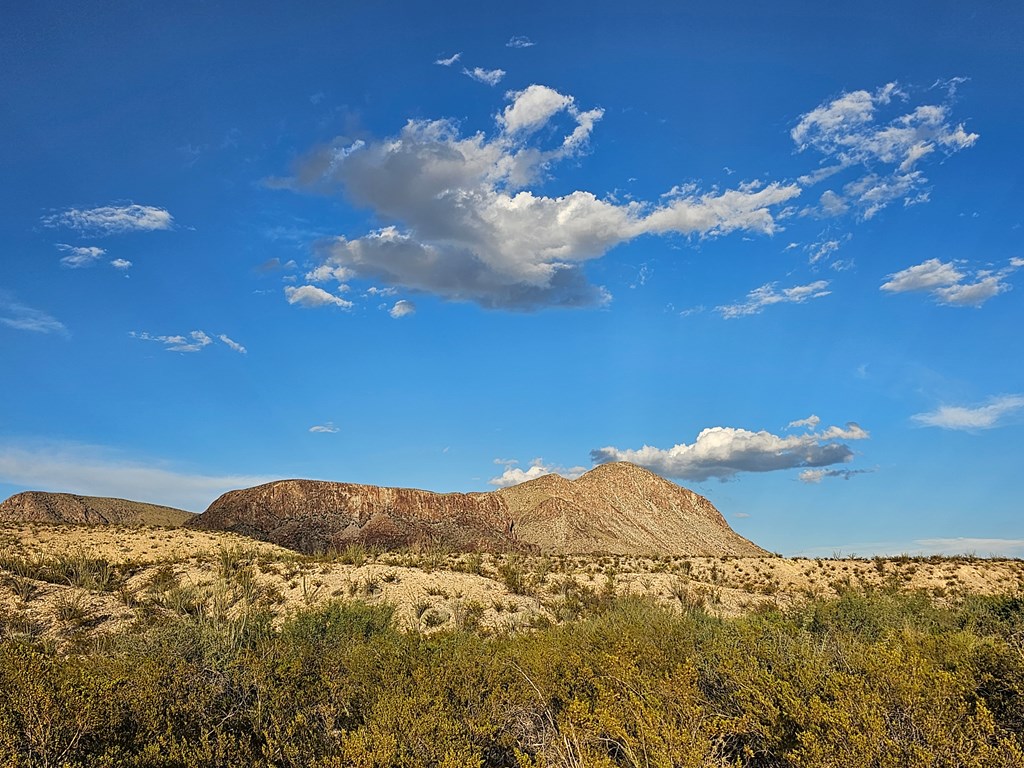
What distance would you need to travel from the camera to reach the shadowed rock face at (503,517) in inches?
2147

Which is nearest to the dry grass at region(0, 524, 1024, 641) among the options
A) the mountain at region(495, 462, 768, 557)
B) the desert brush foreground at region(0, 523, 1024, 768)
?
the desert brush foreground at region(0, 523, 1024, 768)

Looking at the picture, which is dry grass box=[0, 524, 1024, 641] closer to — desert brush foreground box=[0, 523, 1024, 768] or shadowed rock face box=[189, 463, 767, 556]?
desert brush foreground box=[0, 523, 1024, 768]

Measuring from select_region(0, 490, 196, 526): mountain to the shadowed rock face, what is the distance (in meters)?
13.2

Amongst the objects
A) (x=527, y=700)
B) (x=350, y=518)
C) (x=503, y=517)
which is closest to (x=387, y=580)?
(x=527, y=700)

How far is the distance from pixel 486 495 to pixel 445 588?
44162 millimetres

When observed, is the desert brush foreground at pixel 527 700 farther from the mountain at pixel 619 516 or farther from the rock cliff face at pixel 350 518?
the mountain at pixel 619 516

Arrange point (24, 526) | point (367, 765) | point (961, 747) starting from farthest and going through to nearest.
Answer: point (24, 526)
point (367, 765)
point (961, 747)

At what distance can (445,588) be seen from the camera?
23.9 m

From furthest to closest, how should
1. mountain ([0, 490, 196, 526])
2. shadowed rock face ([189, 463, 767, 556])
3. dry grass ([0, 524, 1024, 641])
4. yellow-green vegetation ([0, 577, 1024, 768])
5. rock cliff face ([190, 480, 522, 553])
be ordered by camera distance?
mountain ([0, 490, 196, 526]) < shadowed rock face ([189, 463, 767, 556]) < rock cliff face ([190, 480, 522, 553]) < dry grass ([0, 524, 1024, 641]) < yellow-green vegetation ([0, 577, 1024, 768])

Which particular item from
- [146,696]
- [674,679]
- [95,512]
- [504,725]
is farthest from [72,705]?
[95,512]

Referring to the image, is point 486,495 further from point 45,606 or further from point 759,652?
point 759,652

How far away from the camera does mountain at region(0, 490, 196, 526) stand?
6288 cm

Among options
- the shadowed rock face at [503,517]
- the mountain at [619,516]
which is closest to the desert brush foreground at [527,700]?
the shadowed rock face at [503,517]

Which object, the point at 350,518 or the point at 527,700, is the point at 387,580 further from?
the point at 350,518
